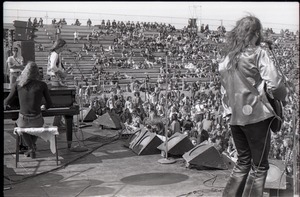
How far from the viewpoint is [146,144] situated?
19.4ft

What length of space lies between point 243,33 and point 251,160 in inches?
38.8

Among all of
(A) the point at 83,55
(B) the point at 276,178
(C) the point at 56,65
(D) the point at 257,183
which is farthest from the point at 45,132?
(A) the point at 83,55

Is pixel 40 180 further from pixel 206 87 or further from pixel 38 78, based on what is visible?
pixel 206 87

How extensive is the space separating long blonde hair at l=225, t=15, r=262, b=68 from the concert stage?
4.97 ft

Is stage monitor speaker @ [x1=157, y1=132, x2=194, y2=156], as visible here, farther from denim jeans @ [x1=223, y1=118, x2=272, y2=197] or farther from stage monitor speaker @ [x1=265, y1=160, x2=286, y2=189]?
denim jeans @ [x1=223, y1=118, x2=272, y2=197]

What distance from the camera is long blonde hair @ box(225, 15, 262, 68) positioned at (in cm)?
310

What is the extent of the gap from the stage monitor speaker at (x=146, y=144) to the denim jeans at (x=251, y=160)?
8.85ft

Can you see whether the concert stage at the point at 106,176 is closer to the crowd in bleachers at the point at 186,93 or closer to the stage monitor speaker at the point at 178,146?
the stage monitor speaker at the point at 178,146

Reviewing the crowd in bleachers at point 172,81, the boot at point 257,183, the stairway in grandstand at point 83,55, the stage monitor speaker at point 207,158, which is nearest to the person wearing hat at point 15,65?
the crowd in bleachers at point 172,81

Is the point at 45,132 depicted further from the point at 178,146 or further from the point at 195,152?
the point at 195,152

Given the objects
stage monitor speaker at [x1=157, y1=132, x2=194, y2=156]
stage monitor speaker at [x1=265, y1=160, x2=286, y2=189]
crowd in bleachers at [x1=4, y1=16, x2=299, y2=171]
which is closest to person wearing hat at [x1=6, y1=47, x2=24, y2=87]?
crowd in bleachers at [x1=4, y1=16, x2=299, y2=171]

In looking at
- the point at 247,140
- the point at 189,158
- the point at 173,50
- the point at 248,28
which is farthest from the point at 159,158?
the point at 173,50

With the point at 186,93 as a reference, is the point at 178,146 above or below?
above

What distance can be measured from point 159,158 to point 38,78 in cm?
197
